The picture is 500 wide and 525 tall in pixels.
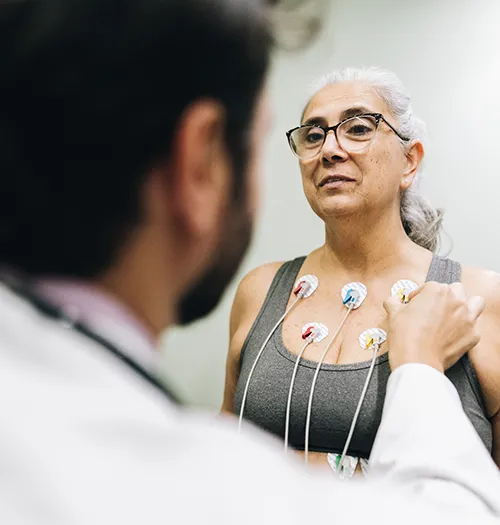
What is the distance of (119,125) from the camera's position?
390 mm

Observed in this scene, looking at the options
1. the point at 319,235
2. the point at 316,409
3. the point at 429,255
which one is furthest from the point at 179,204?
the point at 319,235

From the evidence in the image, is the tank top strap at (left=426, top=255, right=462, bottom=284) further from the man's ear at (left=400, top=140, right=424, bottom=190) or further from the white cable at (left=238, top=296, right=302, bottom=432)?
the white cable at (left=238, top=296, right=302, bottom=432)

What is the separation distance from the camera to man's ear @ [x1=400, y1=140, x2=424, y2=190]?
1.31m

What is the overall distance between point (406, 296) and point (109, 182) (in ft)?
2.96

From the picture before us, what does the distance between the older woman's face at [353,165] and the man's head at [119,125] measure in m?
0.82

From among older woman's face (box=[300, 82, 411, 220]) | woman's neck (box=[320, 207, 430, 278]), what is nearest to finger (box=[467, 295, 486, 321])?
woman's neck (box=[320, 207, 430, 278])

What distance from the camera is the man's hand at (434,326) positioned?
2.87 feet

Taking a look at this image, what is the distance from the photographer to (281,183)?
1862mm

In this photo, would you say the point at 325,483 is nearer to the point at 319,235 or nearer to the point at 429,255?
the point at 429,255

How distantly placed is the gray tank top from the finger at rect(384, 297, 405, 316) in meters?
0.11

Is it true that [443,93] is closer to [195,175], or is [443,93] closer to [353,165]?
[353,165]

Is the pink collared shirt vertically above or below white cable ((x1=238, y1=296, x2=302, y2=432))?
below

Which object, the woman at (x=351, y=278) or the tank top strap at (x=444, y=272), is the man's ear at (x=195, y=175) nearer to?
the woman at (x=351, y=278)

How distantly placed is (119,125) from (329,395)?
0.86 meters
